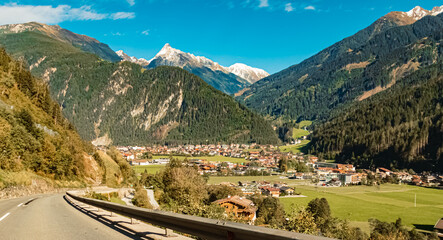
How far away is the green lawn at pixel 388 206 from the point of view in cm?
6894

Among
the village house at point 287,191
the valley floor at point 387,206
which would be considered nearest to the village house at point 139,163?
the village house at point 287,191

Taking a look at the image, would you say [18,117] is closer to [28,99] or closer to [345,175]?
[28,99]

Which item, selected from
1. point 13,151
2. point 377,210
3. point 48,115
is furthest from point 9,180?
point 377,210

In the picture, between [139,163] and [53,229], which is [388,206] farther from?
[139,163]

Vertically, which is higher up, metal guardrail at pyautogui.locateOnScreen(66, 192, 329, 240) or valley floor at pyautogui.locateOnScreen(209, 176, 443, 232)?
metal guardrail at pyautogui.locateOnScreen(66, 192, 329, 240)

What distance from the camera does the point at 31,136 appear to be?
4575cm

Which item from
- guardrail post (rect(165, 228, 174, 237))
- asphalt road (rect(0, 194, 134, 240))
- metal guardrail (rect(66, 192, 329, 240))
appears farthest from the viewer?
asphalt road (rect(0, 194, 134, 240))

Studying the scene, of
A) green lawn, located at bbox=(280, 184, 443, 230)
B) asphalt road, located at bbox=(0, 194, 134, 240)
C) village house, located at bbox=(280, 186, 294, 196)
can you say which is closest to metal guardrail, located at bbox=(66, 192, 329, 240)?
asphalt road, located at bbox=(0, 194, 134, 240)

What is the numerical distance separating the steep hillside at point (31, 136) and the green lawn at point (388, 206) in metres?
48.1

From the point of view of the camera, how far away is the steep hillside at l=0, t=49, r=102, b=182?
39772 mm

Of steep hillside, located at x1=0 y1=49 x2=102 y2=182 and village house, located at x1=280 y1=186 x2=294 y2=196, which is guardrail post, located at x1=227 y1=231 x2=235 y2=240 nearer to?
steep hillside, located at x1=0 y1=49 x2=102 y2=182

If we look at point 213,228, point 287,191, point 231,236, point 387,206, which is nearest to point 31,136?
point 213,228

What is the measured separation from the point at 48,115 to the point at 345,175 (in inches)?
4920

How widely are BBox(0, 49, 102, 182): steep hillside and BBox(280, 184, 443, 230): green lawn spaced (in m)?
48.1
